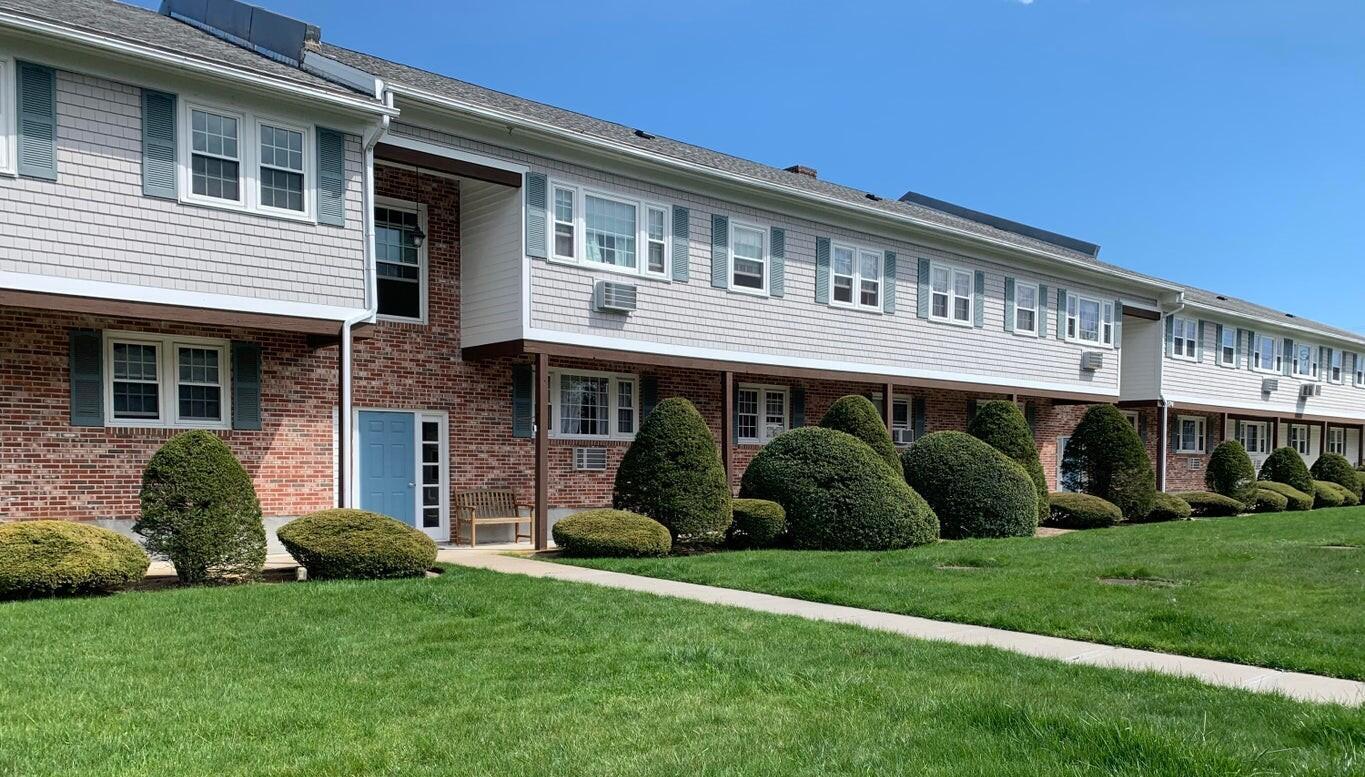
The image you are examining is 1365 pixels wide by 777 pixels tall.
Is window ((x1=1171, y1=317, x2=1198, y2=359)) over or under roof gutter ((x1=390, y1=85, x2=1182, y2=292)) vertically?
under

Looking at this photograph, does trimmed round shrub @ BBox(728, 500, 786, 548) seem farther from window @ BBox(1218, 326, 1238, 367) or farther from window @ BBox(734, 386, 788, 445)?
window @ BBox(1218, 326, 1238, 367)

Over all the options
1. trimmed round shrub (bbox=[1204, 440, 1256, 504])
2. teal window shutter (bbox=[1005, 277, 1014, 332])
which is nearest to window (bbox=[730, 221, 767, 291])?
teal window shutter (bbox=[1005, 277, 1014, 332])

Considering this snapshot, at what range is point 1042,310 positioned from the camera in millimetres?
23625

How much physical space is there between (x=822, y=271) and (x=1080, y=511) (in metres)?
6.84

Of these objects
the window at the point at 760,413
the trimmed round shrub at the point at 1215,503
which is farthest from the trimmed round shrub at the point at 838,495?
the trimmed round shrub at the point at 1215,503

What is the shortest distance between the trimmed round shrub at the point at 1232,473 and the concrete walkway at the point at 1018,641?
63.8 feet

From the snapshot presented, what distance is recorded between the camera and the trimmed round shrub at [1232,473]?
24.5 metres

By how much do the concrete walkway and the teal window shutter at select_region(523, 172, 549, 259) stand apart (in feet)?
16.7

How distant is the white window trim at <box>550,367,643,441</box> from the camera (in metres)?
16.5

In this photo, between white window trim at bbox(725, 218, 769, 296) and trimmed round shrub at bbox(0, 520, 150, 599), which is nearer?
trimmed round shrub at bbox(0, 520, 150, 599)

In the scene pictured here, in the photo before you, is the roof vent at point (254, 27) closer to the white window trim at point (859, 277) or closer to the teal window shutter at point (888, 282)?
the white window trim at point (859, 277)

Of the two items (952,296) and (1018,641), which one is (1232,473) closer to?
(952,296)

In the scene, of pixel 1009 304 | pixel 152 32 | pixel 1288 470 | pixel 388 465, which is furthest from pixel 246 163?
pixel 1288 470

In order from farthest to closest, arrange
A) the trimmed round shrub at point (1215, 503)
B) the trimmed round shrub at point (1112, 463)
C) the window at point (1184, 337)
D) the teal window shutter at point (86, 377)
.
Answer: the window at point (1184, 337) < the trimmed round shrub at point (1215, 503) < the trimmed round shrub at point (1112, 463) < the teal window shutter at point (86, 377)
